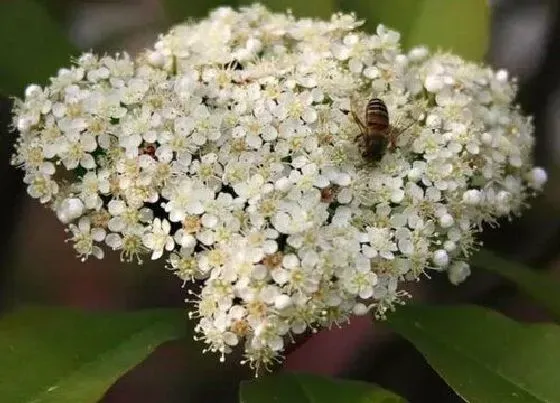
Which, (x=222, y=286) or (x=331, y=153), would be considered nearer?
(x=222, y=286)

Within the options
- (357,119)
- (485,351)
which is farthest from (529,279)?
(357,119)

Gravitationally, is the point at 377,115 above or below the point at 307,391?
above

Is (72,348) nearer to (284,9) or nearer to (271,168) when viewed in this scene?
(271,168)

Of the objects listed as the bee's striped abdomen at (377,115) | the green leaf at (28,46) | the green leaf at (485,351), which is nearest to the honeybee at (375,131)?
the bee's striped abdomen at (377,115)

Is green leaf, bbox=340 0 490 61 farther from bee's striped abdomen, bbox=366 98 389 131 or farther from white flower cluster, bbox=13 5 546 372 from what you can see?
bee's striped abdomen, bbox=366 98 389 131

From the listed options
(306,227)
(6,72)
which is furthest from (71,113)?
(306,227)

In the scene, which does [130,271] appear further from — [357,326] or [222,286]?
[222,286]
